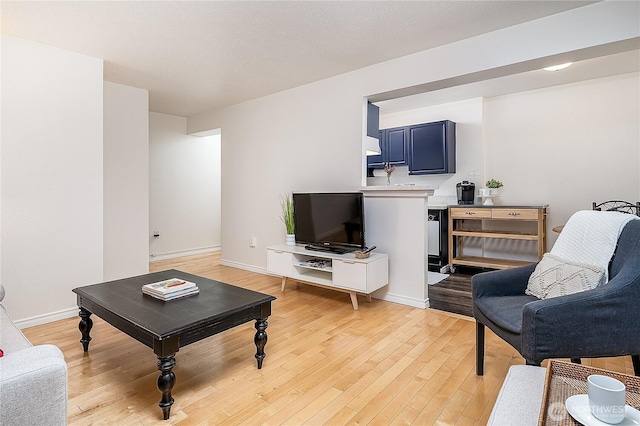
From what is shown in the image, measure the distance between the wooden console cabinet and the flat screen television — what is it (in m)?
2.00

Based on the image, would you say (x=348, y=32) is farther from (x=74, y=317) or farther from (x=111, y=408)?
(x=74, y=317)

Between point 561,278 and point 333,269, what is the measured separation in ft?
6.35

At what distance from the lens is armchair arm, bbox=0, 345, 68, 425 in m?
0.91

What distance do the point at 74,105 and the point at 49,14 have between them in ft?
2.84

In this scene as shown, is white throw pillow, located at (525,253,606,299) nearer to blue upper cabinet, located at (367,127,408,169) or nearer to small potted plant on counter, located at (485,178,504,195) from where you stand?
small potted plant on counter, located at (485,178,504,195)

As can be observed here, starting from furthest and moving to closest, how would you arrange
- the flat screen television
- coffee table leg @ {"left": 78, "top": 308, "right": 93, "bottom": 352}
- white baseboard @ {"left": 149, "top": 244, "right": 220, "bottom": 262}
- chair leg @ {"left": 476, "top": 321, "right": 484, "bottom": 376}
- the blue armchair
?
white baseboard @ {"left": 149, "top": 244, "right": 220, "bottom": 262}
the flat screen television
coffee table leg @ {"left": 78, "top": 308, "right": 93, "bottom": 352}
chair leg @ {"left": 476, "top": 321, "right": 484, "bottom": 376}
the blue armchair

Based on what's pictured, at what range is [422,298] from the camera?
3.33 m

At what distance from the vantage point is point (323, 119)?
397 centimetres

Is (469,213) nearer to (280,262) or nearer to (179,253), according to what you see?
(280,262)

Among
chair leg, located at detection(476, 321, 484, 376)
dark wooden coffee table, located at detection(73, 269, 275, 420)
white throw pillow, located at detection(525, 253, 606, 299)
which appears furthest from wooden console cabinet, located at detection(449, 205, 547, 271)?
dark wooden coffee table, located at detection(73, 269, 275, 420)

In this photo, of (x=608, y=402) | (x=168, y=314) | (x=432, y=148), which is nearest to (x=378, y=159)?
(x=432, y=148)

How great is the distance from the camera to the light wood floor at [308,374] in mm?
1712

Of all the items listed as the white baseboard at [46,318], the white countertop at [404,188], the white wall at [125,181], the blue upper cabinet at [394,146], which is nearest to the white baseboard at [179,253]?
the white wall at [125,181]

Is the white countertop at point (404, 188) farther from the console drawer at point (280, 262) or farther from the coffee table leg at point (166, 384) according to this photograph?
the coffee table leg at point (166, 384)
